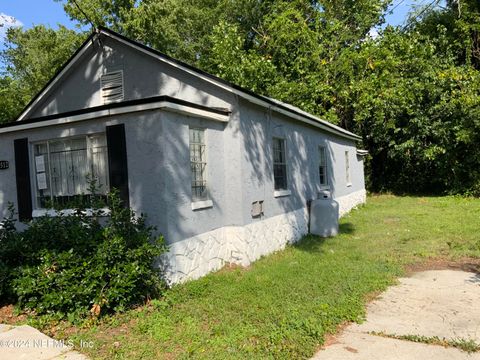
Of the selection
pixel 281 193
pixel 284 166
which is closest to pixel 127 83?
pixel 284 166

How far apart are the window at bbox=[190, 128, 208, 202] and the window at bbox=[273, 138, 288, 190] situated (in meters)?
2.47

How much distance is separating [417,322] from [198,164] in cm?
426

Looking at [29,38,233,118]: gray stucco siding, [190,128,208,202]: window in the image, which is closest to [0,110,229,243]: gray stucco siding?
[190,128,208,202]: window

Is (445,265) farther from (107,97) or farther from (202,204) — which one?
(107,97)

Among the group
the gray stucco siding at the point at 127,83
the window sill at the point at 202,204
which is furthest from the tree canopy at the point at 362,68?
the window sill at the point at 202,204

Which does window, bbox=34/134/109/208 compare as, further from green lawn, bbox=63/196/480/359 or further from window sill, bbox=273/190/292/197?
window sill, bbox=273/190/292/197

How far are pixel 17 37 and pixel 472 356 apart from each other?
3242 centimetres

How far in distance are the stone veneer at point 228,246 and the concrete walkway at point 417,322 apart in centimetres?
276

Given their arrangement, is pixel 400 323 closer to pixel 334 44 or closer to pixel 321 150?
pixel 321 150

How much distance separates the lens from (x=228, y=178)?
7781mm

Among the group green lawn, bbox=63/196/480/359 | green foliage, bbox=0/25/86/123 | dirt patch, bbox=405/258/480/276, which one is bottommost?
dirt patch, bbox=405/258/480/276

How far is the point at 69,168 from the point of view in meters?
7.37

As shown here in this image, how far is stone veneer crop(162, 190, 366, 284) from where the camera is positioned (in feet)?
20.9

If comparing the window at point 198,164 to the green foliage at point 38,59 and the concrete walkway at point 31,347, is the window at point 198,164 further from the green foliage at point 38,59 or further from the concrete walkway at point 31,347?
the green foliage at point 38,59
